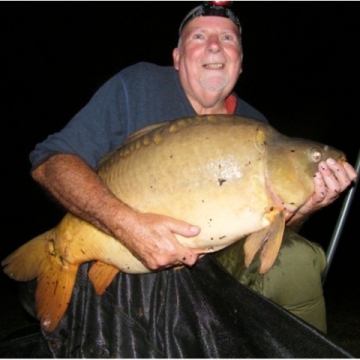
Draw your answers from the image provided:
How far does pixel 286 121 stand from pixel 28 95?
1496 centimetres

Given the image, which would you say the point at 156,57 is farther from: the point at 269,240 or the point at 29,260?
the point at 269,240

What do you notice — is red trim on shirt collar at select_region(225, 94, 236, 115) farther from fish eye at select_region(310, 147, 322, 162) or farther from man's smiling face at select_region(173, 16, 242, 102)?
fish eye at select_region(310, 147, 322, 162)

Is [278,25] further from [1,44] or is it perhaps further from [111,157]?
[111,157]

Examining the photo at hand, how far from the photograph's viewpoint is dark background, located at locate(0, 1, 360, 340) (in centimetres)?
2320

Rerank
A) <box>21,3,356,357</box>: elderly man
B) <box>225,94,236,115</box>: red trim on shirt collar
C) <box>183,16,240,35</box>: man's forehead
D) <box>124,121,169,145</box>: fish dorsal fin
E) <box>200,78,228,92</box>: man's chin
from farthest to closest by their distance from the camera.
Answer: <box>225,94,236,115</box>: red trim on shirt collar, <box>183,16,240,35</box>: man's forehead, <box>200,78,228,92</box>: man's chin, <box>124,121,169,145</box>: fish dorsal fin, <box>21,3,356,357</box>: elderly man

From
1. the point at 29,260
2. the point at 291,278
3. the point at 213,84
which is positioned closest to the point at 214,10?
the point at 213,84

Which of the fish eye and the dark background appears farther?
the dark background

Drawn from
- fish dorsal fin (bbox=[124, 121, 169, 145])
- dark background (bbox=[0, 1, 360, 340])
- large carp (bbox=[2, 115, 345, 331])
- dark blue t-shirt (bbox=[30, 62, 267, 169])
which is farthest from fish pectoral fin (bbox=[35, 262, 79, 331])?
dark background (bbox=[0, 1, 360, 340])

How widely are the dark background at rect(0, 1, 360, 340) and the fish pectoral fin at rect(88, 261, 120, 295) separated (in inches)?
765

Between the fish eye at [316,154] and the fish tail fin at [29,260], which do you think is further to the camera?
the fish tail fin at [29,260]

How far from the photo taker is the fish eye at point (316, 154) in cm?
143

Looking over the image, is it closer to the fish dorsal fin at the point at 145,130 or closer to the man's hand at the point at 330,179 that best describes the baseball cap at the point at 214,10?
the fish dorsal fin at the point at 145,130

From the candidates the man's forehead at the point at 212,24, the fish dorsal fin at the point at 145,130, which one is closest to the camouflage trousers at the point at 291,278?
the fish dorsal fin at the point at 145,130

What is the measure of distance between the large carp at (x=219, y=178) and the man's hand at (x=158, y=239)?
0.03m
